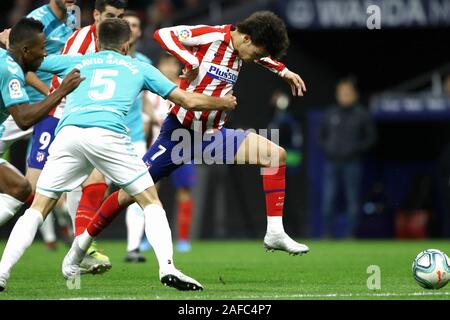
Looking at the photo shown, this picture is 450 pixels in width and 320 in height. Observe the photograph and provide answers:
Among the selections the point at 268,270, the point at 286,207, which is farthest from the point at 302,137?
the point at 268,270

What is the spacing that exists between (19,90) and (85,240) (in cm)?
145

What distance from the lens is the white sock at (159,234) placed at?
7686 millimetres

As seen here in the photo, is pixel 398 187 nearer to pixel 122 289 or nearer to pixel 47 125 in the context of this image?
pixel 47 125

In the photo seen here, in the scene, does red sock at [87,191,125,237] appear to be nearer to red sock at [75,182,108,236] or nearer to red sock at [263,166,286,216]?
red sock at [75,182,108,236]

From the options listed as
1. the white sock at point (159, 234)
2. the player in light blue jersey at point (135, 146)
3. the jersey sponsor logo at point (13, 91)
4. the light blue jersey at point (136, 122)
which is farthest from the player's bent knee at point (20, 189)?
the light blue jersey at point (136, 122)

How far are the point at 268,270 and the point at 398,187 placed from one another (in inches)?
322

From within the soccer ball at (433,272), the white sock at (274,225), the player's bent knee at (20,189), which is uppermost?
the player's bent knee at (20,189)

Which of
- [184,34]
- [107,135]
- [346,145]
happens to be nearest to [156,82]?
[107,135]

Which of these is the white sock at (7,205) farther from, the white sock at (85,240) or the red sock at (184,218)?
the red sock at (184,218)

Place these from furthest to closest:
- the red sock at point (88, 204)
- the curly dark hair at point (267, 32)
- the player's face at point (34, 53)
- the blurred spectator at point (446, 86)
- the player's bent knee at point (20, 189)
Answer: the blurred spectator at point (446, 86), the red sock at point (88, 204), the curly dark hair at point (267, 32), the player's bent knee at point (20, 189), the player's face at point (34, 53)

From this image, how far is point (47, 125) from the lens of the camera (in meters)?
9.97

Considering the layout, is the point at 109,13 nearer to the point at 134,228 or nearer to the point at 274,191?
the point at 274,191

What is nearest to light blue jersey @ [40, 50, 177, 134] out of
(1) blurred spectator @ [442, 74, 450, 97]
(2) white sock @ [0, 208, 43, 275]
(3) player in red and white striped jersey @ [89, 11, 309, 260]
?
(2) white sock @ [0, 208, 43, 275]

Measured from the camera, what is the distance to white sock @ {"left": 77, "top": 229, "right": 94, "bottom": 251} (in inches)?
341
